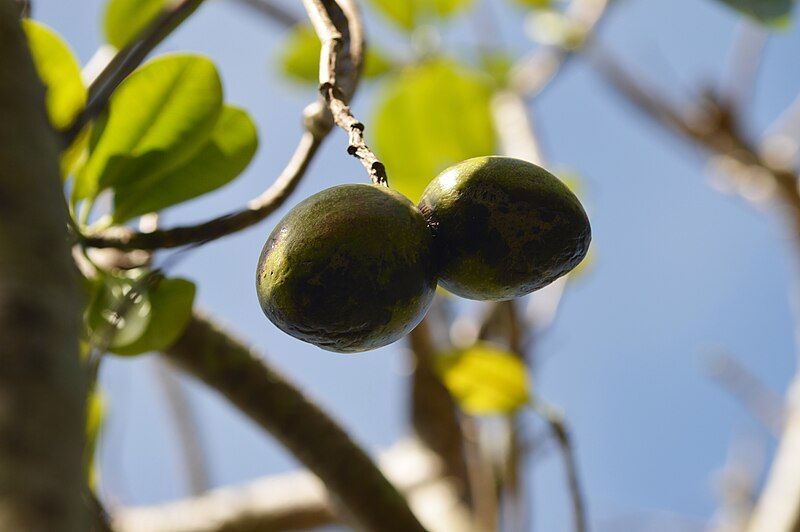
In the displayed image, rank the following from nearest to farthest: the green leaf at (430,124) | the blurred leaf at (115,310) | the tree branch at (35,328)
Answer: the tree branch at (35,328) < the blurred leaf at (115,310) < the green leaf at (430,124)

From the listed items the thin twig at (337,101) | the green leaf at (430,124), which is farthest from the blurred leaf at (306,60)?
the thin twig at (337,101)

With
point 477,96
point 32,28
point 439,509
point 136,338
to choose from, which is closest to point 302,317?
point 136,338

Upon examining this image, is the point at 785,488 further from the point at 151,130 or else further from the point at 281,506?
the point at 151,130

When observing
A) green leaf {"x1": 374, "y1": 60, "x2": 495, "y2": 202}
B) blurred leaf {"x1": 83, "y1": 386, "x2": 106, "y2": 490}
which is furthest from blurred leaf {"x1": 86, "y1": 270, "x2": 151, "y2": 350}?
green leaf {"x1": 374, "y1": 60, "x2": 495, "y2": 202}

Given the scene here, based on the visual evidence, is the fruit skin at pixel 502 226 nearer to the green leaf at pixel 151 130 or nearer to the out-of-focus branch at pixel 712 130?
the green leaf at pixel 151 130

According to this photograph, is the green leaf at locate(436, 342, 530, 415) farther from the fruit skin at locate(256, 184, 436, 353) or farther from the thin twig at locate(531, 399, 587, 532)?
the fruit skin at locate(256, 184, 436, 353)

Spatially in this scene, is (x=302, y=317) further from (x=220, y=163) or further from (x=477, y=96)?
(x=477, y=96)

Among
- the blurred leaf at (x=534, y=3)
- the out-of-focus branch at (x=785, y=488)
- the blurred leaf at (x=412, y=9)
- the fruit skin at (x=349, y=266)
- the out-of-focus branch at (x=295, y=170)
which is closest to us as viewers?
the fruit skin at (x=349, y=266)
